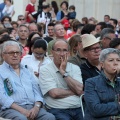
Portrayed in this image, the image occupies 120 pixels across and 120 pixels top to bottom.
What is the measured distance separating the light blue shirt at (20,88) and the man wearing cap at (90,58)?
77 centimetres

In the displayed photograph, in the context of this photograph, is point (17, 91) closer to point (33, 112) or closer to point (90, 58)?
point (33, 112)

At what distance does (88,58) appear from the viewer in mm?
9008

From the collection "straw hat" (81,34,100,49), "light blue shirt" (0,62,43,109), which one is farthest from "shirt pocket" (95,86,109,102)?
"straw hat" (81,34,100,49)

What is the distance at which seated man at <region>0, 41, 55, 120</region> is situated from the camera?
8.45 m

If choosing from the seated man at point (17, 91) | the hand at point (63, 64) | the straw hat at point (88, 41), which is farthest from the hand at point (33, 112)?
the straw hat at point (88, 41)

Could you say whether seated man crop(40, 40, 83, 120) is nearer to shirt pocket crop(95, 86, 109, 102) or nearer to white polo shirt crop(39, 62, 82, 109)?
white polo shirt crop(39, 62, 82, 109)

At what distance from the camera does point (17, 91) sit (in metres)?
8.59

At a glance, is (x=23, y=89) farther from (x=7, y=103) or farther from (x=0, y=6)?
(x=0, y=6)

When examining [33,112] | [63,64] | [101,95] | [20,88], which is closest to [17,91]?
[20,88]

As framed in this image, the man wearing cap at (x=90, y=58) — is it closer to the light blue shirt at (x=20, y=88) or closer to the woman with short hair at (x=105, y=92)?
the light blue shirt at (x=20, y=88)

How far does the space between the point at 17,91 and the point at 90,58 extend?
125 centimetres

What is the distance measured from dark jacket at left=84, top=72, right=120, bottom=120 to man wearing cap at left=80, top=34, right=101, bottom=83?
1183 mm

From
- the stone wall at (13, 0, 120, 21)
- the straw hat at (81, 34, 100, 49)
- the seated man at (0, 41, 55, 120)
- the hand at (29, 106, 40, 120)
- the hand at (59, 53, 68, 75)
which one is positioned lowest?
the stone wall at (13, 0, 120, 21)

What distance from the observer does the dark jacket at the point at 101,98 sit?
7.47 meters
